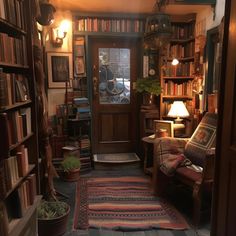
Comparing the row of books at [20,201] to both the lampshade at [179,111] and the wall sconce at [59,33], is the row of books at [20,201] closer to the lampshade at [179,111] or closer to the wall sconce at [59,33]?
the lampshade at [179,111]

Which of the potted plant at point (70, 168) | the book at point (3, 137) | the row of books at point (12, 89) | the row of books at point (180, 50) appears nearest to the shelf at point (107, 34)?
the row of books at point (180, 50)

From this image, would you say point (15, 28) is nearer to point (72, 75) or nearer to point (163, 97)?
point (72, 75)

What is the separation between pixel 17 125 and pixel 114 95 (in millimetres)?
2638

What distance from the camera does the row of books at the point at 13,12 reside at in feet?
5.21

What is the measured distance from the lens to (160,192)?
10.00 feet

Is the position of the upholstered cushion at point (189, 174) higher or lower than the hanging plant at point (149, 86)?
lower

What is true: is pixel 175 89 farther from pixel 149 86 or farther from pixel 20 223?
pixel 20 223

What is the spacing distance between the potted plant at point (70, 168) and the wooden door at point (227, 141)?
2.14 metres

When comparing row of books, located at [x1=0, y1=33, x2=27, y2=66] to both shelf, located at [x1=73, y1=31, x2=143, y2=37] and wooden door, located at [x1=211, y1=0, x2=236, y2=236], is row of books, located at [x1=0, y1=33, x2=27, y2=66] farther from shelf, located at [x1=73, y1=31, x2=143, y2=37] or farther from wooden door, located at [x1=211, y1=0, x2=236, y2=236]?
shelf, located at [x1=73, y1=31, x2=143, y2=37]

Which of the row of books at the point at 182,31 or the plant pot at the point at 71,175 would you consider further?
the row of books at the point at 182,31

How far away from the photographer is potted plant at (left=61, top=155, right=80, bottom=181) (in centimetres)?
339

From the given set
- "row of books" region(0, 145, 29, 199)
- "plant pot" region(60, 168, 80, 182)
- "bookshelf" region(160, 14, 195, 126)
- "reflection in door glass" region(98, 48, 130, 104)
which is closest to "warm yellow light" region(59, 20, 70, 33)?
"reflection in door glass" region(98, 48, 130, 104)

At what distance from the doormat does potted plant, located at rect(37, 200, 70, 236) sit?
167cm

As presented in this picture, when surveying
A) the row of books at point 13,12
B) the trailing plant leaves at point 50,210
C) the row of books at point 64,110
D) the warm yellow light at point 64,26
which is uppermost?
the warm yellow light at point 64,26
